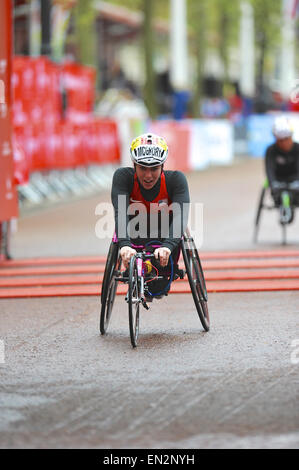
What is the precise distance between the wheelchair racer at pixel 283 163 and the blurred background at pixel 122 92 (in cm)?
57

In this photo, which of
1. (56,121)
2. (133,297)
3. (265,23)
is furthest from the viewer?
(265,23)

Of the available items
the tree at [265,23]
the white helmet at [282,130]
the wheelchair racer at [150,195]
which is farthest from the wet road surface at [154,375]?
the tree at [265,23]

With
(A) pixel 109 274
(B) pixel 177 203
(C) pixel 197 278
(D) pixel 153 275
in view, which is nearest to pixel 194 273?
(C) pixel 197 278

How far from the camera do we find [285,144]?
1429 centimetres

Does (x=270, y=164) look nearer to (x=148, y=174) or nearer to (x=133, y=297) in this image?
(x=148, y=174)

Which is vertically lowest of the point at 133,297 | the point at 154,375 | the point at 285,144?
the point at 154,375

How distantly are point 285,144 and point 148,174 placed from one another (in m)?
6.37

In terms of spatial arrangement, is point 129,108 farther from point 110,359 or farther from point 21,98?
point 110,359

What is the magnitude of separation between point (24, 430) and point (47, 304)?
15.1 ft

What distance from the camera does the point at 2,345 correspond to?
8.18 meters

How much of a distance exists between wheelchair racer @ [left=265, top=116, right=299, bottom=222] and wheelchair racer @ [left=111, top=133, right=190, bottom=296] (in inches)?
234

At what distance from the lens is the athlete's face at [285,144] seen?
1421cm

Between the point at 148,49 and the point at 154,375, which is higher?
the point at 148,49

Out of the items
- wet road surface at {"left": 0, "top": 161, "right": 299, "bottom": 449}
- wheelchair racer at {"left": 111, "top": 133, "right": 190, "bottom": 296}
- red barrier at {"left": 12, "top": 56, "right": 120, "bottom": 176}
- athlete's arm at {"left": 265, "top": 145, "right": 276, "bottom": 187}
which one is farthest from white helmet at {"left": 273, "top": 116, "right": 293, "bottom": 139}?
red barrier at {"left": 12, "top": 56, "right": 120, "bottom": 176}
